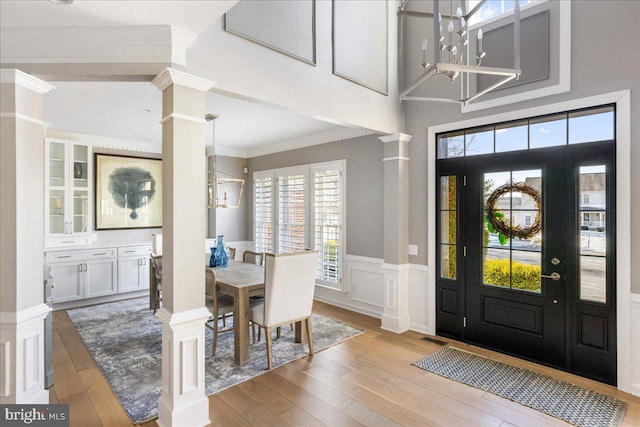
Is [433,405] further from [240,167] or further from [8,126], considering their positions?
[240,167]

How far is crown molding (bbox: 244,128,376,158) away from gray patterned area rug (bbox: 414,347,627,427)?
2744 millimetres

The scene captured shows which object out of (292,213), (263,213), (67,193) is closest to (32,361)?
(67,193)

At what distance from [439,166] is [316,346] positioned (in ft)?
8.11

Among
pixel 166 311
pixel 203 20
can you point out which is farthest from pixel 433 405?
pixel 203 20

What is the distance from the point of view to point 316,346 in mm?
3676

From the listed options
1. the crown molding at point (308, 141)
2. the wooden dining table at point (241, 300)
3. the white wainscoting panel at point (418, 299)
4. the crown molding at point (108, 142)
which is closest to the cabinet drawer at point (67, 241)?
the crown molding at point (108, 142)

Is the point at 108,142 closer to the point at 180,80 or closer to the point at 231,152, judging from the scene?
the point at 231,152

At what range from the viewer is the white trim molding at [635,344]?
2713mm

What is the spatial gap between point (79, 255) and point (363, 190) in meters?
4.30

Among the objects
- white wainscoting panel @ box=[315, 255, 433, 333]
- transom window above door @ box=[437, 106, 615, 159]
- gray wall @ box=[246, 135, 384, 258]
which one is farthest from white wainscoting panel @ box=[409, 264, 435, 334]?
transom window above door @ box=[437, 106, 615, 159]

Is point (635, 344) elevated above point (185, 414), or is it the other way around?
point (635, 344)

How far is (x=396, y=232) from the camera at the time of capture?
414 centimetres

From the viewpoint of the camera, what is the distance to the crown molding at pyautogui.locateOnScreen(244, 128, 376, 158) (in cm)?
489

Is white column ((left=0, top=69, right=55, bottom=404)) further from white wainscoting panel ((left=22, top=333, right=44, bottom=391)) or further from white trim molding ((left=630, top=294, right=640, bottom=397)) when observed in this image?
white trim molding ((left=630, top=294, right=640, bottom=397))
